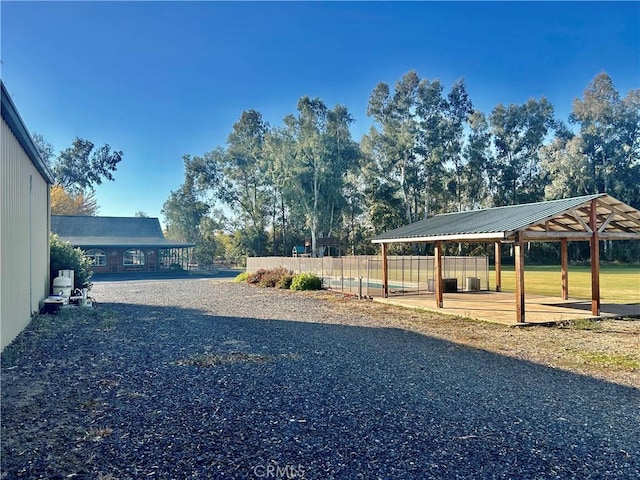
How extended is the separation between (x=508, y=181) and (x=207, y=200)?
113ft

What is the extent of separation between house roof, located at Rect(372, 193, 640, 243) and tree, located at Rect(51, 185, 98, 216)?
4679 cm

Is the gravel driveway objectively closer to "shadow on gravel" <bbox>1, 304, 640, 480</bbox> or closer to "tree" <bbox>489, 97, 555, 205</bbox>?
"shadow on gravel" <bbox>1, 304, 640, 480</bbox>

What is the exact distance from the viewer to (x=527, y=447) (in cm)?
391

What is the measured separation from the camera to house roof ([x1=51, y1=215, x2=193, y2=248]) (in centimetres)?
3556

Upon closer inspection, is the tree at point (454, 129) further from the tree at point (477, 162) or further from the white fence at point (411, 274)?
the white fence at point (411, 274)

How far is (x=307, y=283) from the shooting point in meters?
20.5

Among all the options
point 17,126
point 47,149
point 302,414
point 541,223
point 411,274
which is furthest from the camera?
point 47,149

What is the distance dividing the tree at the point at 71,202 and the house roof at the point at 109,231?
488 inches

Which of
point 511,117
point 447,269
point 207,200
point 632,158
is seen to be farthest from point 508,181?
point 207,200

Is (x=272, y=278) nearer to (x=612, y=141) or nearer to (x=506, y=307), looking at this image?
(x=506, y=307)

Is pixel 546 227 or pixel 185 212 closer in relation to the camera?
pixel 546 227

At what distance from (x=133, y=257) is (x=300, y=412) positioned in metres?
35.9

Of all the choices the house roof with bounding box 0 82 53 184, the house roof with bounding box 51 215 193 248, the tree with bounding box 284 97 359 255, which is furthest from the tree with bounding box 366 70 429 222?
the house roof with bounding box 0 82 53 184

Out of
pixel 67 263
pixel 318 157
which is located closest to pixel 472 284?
pixel 67 263
